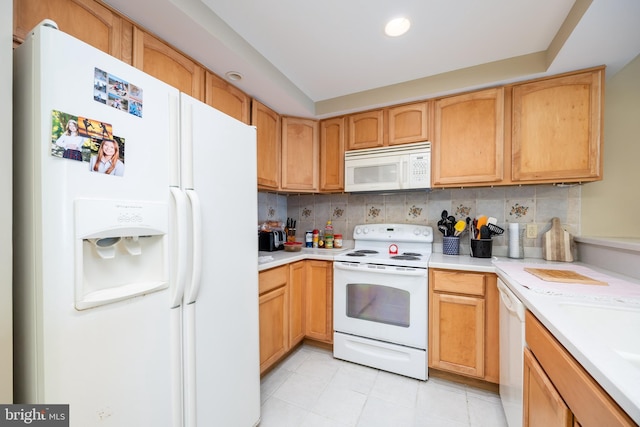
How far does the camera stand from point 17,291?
29.0 inches

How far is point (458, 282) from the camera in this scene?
69.6 inches

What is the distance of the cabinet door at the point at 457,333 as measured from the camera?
1714 mm

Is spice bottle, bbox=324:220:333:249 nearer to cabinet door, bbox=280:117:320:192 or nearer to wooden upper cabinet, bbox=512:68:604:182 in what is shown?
cabinet door, bbox=280:117:320:192

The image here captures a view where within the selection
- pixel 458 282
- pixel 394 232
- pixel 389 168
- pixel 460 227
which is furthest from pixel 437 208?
pixel 458 282

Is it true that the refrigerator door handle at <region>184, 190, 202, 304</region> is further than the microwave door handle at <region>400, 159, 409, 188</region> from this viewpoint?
No

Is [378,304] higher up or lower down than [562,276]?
lower down

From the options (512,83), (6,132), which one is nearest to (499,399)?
(512,83)

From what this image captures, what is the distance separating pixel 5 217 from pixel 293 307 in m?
1.76

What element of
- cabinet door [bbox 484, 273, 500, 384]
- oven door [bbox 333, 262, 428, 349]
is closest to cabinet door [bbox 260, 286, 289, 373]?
oven door [bbox 333, 262, 428, 349]

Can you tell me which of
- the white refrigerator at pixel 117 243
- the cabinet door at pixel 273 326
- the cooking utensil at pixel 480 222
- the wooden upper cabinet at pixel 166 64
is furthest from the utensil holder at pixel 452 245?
the wooden upper cabinet at pixel 166 64

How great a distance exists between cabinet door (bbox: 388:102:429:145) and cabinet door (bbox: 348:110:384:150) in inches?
3.9

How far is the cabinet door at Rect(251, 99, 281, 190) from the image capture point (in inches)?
84.0
